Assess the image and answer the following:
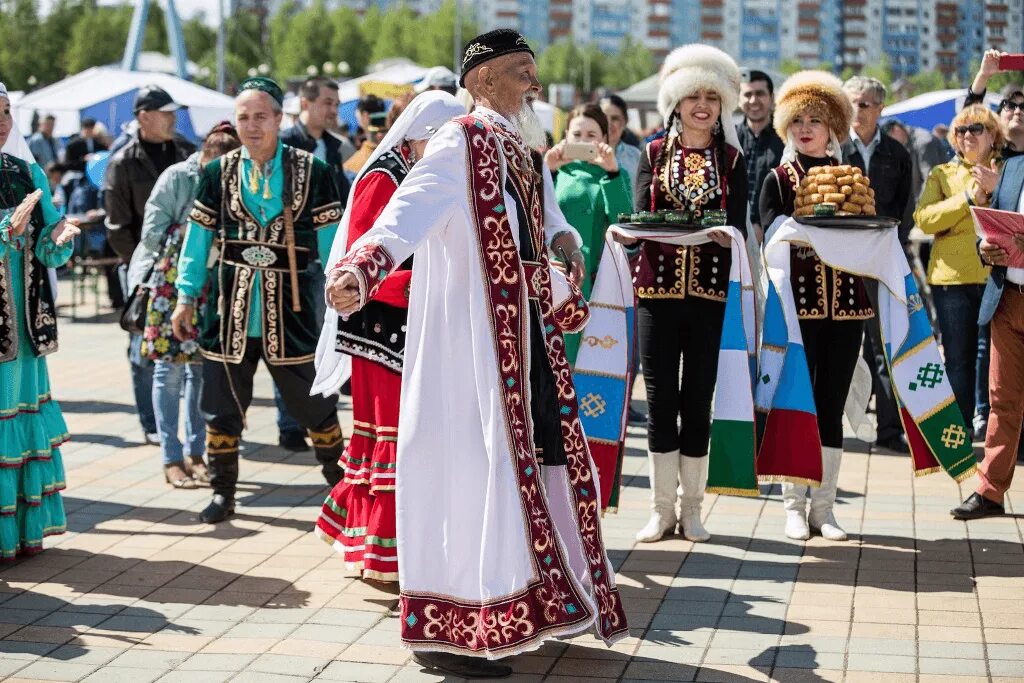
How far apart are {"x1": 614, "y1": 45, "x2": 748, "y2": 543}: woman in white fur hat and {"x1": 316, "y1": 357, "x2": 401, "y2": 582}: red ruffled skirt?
55.8 inches

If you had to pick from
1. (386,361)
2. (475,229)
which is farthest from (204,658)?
(475,229)

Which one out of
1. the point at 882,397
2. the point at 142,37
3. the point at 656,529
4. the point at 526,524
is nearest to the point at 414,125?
the point at 526,524

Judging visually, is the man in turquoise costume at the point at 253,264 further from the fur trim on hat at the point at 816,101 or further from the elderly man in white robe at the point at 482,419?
the elderly man in white robe at the point at 482,419

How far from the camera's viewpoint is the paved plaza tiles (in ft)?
16.9

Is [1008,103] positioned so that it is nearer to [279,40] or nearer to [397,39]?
[279,40]

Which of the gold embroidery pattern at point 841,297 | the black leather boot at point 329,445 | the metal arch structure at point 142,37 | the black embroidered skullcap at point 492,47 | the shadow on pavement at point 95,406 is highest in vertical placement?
the metal arch structure at point 142,37

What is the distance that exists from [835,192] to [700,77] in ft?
2.72

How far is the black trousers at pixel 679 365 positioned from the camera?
679 cm

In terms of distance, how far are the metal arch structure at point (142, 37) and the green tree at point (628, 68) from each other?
125 m

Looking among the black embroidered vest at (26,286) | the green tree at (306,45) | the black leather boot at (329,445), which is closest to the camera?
the black embroidered vest at (26,286)

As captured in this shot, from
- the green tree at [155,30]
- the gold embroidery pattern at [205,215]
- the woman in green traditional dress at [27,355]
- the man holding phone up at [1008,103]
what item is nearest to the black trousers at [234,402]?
the gold embroidery pattern at [205,215]

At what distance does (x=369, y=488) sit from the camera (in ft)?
19.9

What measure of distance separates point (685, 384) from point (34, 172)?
308 centimetres

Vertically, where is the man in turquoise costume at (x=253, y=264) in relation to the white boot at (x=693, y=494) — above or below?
above
